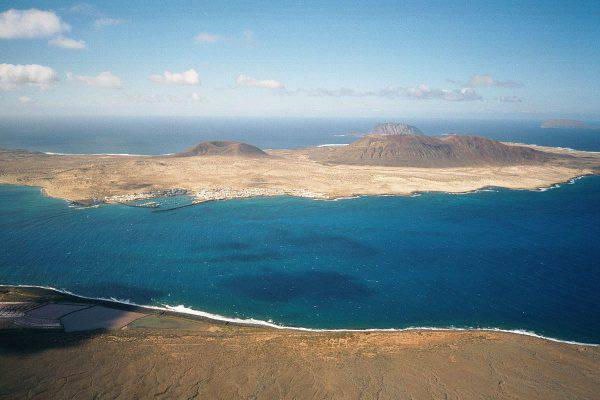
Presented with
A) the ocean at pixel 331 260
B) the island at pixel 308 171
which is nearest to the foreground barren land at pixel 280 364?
the ocean at pixel 331 260

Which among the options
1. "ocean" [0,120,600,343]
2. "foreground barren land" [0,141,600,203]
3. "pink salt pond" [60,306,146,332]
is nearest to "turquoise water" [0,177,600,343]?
"ocean" [0,120,600,343]

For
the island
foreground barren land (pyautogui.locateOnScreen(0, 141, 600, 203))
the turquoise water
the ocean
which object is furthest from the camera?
the island

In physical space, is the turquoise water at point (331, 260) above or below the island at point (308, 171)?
below

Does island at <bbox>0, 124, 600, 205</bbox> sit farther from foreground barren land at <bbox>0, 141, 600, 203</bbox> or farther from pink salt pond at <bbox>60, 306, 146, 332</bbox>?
pink salt pond at <bbox>60, 306, 146, 332</bbox>

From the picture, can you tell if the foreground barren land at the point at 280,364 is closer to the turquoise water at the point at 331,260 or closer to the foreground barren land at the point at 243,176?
the turquoise water at the point at 331,260

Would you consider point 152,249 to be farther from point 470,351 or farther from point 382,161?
point 382,161

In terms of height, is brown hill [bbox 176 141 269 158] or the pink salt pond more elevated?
brown hill [bbox 176 141 269 158]
